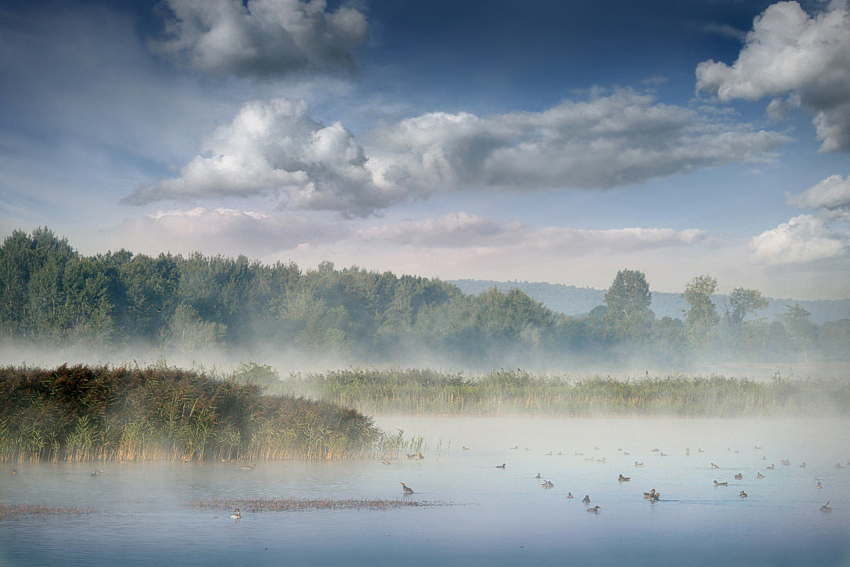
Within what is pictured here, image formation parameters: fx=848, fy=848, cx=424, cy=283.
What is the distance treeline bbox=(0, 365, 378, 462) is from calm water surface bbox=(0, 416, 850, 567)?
0.68 m

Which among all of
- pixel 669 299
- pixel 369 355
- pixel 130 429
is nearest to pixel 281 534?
pixel 130 429

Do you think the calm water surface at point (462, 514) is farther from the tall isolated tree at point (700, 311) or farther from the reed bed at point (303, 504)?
the tall isolated tree at point (700, 311)

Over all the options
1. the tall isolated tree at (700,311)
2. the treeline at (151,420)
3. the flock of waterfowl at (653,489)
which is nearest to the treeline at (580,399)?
the flock of waterfowl at (653,489)

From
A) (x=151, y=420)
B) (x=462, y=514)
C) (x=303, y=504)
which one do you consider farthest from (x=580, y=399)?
(x=303, y=504)

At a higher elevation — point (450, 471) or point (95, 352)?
point (95, 352)

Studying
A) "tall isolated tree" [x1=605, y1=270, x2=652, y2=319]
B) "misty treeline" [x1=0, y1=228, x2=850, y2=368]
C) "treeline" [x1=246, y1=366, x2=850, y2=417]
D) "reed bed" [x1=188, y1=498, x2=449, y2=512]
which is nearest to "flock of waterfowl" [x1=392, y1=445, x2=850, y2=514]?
"reed bed" [x1=188, y1=498, x2=449, y2=512]

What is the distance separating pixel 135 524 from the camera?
12289 mm

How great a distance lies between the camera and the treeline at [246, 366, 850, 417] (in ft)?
107

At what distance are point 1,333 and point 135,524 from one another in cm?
5555

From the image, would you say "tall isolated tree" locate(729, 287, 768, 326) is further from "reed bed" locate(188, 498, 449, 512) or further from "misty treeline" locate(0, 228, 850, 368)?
"reed bed" locate(188, 498, 449, 512)

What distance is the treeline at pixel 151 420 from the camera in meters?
18.1

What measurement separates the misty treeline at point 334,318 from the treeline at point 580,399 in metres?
34.0

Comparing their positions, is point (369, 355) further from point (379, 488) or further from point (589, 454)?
point (379, 488)

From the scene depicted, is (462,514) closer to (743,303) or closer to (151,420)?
(151,420)
